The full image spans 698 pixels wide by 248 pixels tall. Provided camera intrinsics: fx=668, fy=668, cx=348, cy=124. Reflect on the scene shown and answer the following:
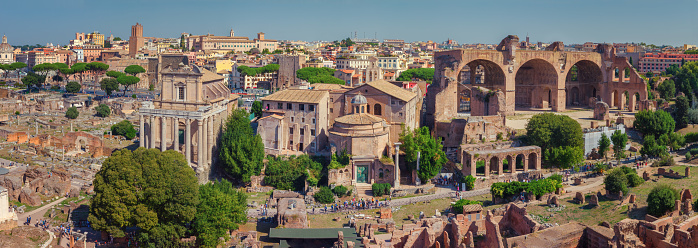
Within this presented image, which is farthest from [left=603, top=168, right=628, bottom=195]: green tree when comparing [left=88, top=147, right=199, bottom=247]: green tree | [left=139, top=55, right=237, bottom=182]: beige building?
[left=139, top=55, right=237, bottom=182]: beige building

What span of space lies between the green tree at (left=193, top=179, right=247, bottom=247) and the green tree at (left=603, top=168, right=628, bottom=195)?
18.8 metres

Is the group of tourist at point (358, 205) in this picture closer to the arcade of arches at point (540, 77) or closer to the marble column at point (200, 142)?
the marble column at point (200, 142)

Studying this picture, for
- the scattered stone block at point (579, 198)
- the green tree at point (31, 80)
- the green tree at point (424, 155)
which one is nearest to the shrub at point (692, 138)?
the scattered stone block at point (579, 198)

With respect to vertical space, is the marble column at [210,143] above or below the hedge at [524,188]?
→ above

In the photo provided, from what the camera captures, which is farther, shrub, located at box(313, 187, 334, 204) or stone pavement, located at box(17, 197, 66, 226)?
shrub, located at box(313, 187, 334, 204)

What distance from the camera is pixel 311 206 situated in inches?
1473

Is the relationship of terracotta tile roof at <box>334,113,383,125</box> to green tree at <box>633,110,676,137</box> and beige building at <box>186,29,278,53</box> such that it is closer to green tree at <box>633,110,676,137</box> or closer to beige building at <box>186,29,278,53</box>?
green tree at <box>633,110,676,137</box>

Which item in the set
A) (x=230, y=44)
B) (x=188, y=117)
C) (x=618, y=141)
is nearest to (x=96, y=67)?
(x=230, y=44)

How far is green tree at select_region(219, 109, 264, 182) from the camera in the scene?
1586 inches

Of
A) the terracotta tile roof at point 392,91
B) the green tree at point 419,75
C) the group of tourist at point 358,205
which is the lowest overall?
the group of tourist at point 358,205

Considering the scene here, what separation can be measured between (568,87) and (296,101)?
32891 millimetres

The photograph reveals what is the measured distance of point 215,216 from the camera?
103 feet

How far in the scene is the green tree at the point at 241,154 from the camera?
4028 cm

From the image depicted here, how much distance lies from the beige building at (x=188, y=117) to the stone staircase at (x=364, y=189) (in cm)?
938
